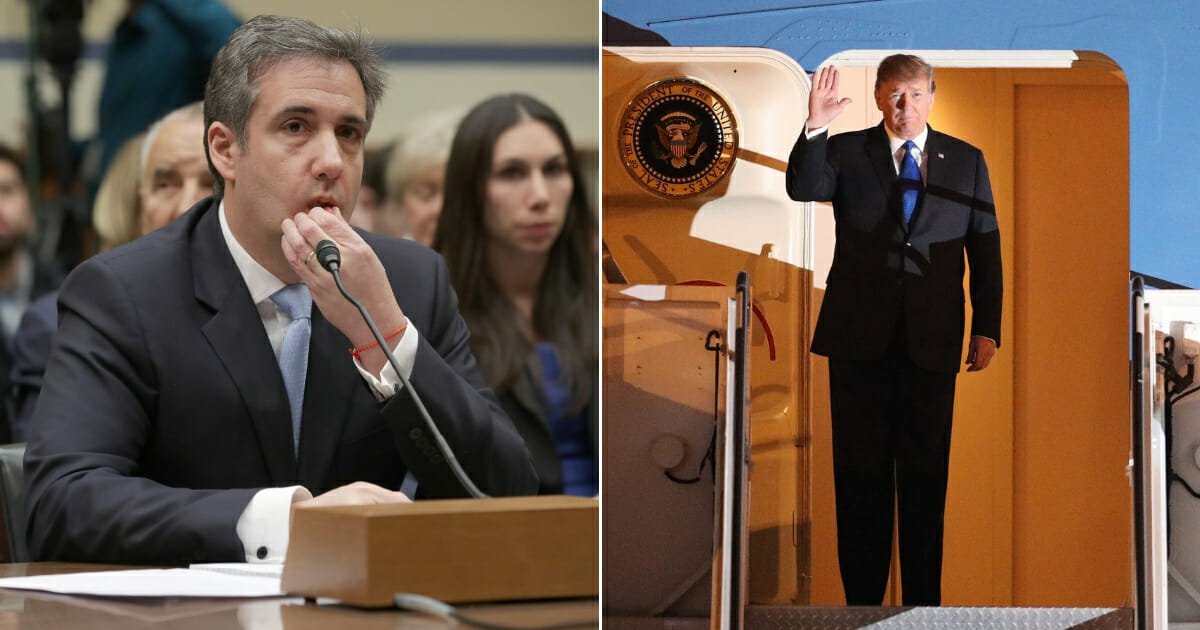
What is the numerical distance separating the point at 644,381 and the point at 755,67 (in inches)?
30.6

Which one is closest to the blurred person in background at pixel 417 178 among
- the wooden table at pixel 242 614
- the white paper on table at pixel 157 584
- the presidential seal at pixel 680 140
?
the presidential seal at pixel 680 140

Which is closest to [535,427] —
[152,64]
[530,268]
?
[530,268]

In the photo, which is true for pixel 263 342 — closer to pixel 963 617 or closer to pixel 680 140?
pixel 680 140

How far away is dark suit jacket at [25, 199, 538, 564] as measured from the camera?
1.61 m

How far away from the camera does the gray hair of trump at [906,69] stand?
11.0ft

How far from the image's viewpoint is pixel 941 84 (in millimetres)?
3373

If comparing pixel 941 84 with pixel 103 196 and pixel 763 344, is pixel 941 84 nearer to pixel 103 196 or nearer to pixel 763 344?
pixel 763 344

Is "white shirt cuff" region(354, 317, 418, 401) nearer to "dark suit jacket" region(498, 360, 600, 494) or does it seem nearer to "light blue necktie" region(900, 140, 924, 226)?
"dark suit jacket" region(498, 360, 600, 494)

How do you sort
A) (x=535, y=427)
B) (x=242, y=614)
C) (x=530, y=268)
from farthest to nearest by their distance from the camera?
(x=530, y=268) → (x=535, y=427) → (x=242, y=614)

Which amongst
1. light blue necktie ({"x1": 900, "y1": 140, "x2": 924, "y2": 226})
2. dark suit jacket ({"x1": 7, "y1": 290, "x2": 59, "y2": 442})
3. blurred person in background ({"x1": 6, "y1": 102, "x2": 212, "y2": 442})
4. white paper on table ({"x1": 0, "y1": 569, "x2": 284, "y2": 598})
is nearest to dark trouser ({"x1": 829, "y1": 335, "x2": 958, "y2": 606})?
→ light blue necktie ({"x1": 900, "y1": 140, "x2": 924, "y2": 226})

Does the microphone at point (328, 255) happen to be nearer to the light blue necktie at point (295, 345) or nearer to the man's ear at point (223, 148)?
the light blue necktie at point (295, 345)

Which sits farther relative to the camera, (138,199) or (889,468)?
(889,468)

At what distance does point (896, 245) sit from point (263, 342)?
1.97 meters

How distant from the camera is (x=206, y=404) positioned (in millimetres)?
1692
